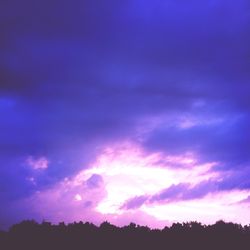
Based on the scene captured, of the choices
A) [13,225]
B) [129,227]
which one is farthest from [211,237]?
[13,225]

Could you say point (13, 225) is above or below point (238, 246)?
above

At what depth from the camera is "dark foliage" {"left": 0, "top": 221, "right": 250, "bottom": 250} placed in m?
86.1

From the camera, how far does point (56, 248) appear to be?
8450cm

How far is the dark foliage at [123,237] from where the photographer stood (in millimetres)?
86062

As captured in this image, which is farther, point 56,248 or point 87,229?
point 87,229

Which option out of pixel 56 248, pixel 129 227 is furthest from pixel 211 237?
pixel 56 248

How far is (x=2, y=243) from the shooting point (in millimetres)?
87438

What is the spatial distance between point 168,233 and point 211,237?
6180mm

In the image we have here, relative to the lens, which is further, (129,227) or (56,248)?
(129,227)

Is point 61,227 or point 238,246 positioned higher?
point 61,227

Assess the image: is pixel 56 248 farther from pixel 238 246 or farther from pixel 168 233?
pixel 238 246

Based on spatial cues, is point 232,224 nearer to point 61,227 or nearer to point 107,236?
point 107,236

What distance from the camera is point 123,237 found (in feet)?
293

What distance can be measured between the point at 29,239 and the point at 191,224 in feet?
78.0
